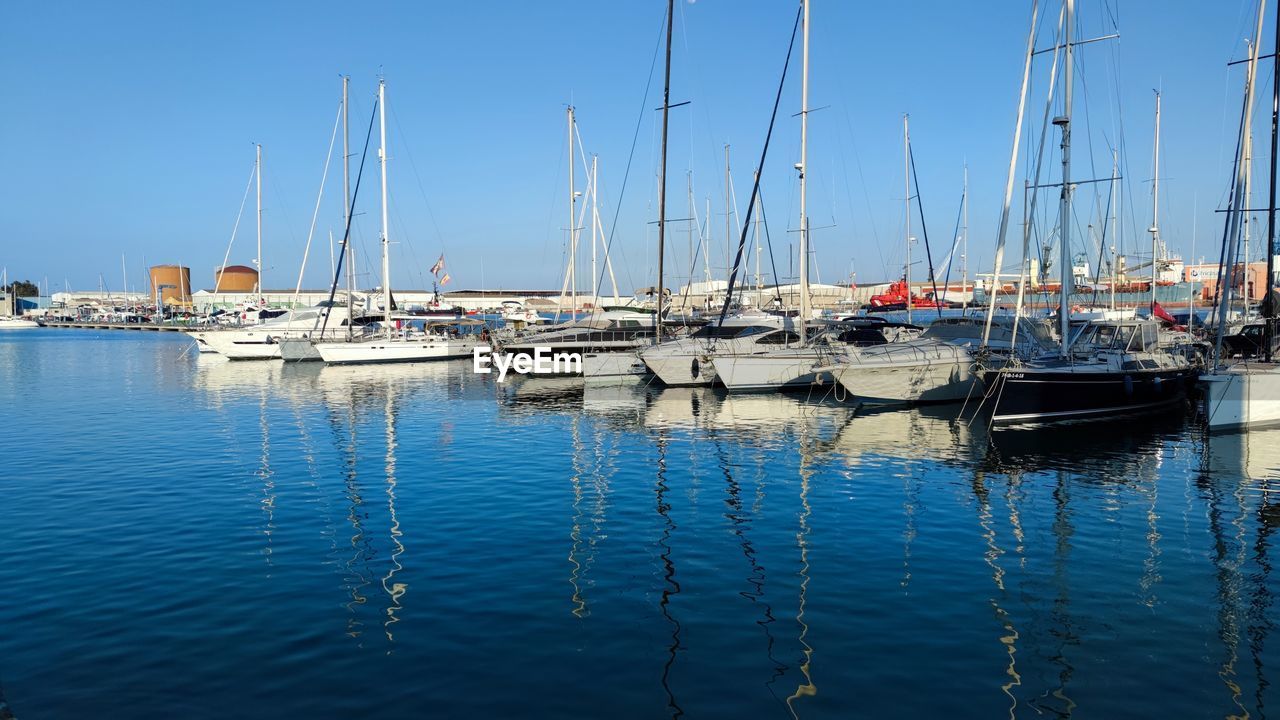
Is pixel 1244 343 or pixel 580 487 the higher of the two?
pixel 1244 343

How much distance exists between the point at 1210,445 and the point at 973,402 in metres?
8.32

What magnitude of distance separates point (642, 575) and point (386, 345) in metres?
41.5

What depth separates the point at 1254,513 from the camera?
15.3 meters

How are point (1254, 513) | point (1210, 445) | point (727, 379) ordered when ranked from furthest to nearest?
point (727, 379) → point (1210, 445) → point (1254, 513)

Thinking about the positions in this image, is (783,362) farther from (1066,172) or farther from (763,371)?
(1066,172)

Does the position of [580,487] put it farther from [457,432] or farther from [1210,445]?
[1210,445]

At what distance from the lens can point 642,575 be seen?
11.9 metres

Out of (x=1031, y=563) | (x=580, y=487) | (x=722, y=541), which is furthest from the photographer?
(x=580, y=487)

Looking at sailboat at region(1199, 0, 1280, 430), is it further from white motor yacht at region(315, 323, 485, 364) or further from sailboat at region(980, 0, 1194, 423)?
white motor yacht at region(315, 323, 485, 364)

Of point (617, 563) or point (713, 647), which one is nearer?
point (713, 647)

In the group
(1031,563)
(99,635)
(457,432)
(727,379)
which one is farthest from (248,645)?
(727,379)

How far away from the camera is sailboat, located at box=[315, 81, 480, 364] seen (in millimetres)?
49625

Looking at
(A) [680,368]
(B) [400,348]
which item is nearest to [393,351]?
(B) [400,348]

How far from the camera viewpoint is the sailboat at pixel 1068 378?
24453 millimetres
